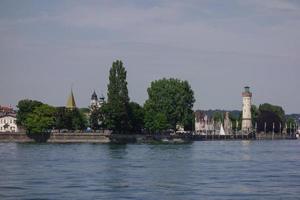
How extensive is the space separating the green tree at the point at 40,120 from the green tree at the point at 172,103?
14.7 m

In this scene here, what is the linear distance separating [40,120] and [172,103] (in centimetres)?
2170

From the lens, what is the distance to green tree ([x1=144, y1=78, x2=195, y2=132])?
117m

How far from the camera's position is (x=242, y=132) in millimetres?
162250

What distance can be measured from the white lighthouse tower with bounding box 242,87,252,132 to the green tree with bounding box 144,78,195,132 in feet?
150

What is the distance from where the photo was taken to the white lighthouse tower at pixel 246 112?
16423 centimetres

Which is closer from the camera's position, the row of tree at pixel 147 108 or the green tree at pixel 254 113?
the row of tree at pixel 147 108

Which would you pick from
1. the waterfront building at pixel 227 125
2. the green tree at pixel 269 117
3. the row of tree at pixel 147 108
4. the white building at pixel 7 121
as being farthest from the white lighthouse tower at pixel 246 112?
the white building at pixel 7 121

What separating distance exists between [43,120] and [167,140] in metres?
20.1

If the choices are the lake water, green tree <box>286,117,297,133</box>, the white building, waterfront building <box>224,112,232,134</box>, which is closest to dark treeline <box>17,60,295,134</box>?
the white building

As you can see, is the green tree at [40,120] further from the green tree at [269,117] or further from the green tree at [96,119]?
the green tree at [269,117]

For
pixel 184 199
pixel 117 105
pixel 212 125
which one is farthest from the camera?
pixel 212 125

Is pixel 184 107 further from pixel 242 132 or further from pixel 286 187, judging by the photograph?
pixel 286 187

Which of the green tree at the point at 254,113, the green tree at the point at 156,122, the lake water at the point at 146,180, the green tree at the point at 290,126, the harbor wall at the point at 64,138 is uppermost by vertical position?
the green tree at the point at 254,113

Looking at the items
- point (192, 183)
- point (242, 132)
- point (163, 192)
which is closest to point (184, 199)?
point (163, 192)
